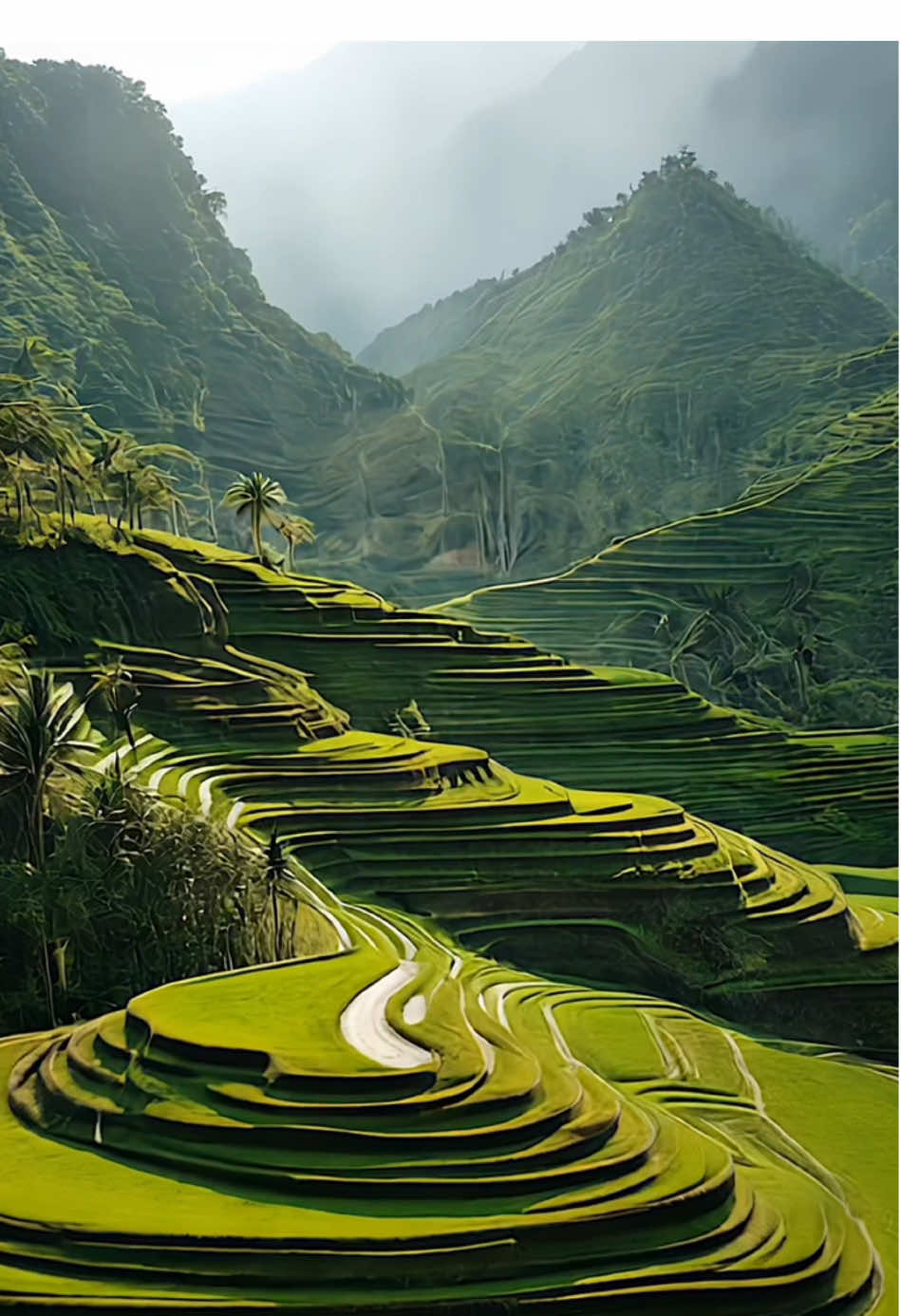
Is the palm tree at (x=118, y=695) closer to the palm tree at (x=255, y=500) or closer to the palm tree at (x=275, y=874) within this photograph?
the palm tree at (x=275, y=874)

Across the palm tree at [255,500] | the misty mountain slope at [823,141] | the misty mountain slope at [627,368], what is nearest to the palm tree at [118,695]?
the palm tree at [255,500]

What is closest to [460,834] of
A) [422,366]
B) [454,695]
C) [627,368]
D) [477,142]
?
[454,695]

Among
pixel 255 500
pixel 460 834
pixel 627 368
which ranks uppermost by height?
→ pixel 627 368

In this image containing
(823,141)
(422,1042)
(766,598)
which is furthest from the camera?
(823,141)

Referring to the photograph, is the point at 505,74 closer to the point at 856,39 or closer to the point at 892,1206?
the point at 856,39

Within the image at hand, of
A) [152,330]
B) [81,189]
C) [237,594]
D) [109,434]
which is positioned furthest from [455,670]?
[81,189]

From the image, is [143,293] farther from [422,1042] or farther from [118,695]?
[422,1042]
